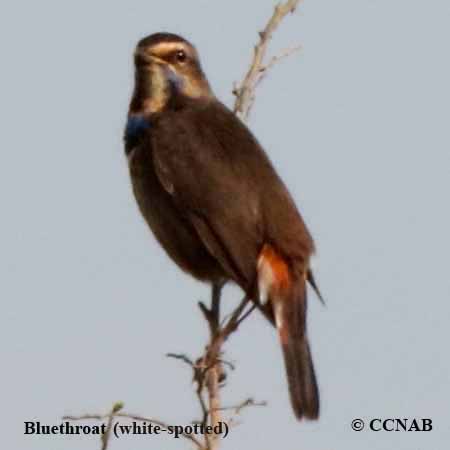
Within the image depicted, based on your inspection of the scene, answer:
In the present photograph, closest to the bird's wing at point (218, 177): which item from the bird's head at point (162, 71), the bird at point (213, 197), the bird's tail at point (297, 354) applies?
the bird at point (213, 197)

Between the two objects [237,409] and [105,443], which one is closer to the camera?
[105,443]

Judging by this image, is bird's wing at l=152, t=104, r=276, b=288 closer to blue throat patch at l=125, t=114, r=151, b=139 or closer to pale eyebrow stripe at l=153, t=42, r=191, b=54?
blue throat patch at l=125, t=114, r=151, b=139

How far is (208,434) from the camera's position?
17.1 ft

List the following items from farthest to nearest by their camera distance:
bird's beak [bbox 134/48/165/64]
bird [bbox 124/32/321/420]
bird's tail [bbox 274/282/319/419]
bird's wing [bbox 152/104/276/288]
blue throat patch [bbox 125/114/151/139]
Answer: blue throat patch [bbox 125/114/151/139]
bird's beak [bbox 134/48/165/64]
bird's wing [bbox 152/104/276/288]
bird [bbox 124/32/321/420]
bird's tail [bbox 274/282/319/419]

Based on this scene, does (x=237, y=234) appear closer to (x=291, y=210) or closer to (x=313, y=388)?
(x=291, y=210)

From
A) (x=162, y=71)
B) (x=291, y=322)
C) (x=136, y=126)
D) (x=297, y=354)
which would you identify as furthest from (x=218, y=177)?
(x=297, y=354)

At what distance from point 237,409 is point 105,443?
33.7 inches

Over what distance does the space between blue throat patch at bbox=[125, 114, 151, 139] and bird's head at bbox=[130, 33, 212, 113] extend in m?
0.05

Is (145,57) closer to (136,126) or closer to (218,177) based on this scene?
(136,126)

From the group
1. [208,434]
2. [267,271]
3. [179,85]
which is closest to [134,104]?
[179,85]

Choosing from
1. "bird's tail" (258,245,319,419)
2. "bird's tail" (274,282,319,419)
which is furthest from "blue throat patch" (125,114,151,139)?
"bird's tail" (274,282,319,419)

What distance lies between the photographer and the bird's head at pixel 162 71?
682cm

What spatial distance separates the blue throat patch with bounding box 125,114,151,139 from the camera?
6.90 m

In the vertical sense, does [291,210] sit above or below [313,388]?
above
